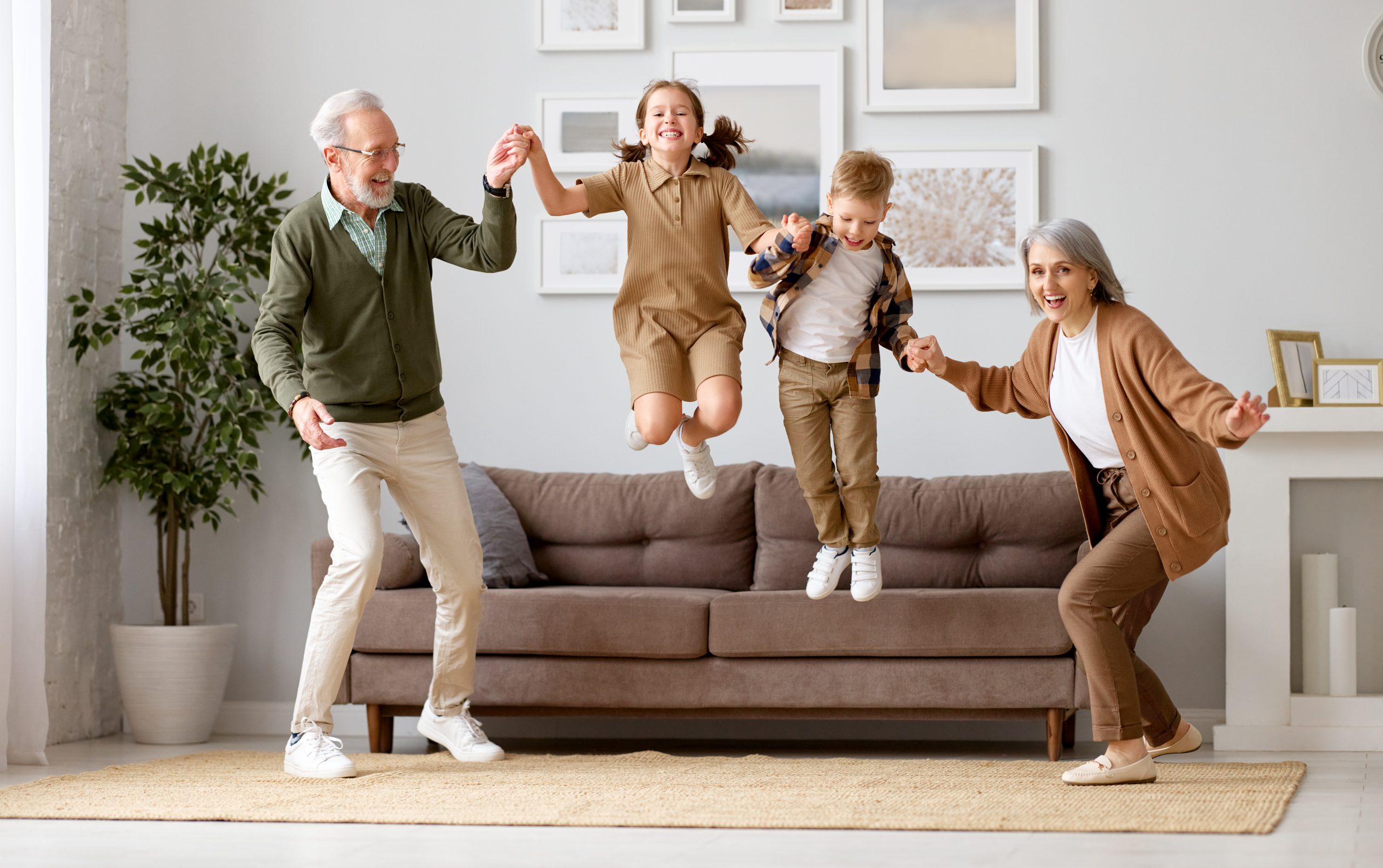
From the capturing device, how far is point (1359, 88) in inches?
172

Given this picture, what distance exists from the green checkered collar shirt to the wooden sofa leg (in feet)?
6.92

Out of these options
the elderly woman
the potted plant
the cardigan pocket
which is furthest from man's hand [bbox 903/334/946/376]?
the potted plant

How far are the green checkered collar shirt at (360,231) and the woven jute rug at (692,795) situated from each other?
4.18ft

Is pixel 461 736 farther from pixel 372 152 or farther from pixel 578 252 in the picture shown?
pixel 578 252

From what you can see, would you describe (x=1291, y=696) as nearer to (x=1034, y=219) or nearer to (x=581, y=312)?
(x=1034, y=219)

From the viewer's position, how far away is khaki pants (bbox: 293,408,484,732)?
3.25 meters

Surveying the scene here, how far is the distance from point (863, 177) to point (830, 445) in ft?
2.18

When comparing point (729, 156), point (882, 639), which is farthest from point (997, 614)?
point (729, 156)

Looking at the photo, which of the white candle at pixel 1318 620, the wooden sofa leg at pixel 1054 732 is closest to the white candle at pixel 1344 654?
the white candle at pixel 1318 620

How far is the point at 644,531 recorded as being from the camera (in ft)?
14.0

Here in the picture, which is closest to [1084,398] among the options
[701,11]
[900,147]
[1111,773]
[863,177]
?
[863,177]

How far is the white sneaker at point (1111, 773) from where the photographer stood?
309cm

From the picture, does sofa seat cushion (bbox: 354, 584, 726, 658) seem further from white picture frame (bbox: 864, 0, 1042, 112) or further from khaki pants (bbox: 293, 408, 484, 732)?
white picture frame (bbox: 864, 0, 1042, 112)

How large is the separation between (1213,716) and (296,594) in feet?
10.1
